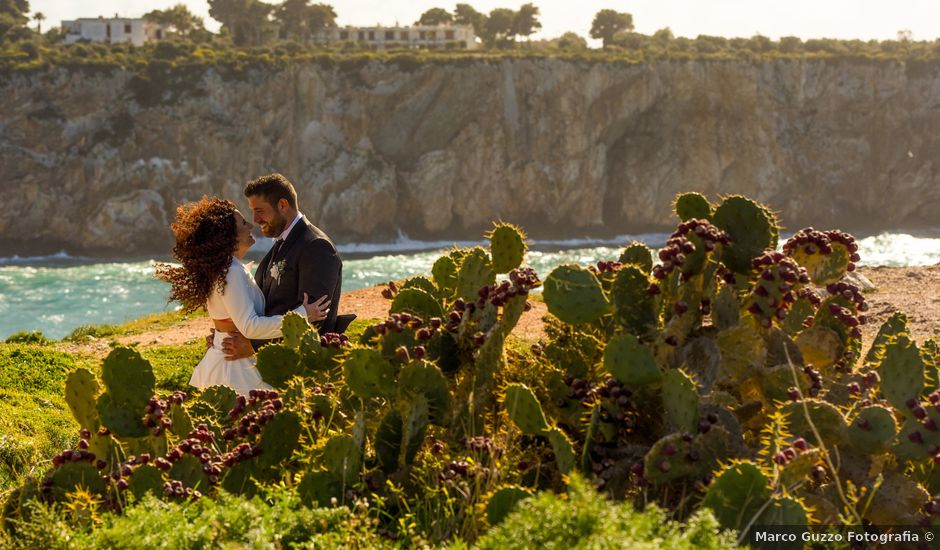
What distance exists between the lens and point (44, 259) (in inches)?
2931

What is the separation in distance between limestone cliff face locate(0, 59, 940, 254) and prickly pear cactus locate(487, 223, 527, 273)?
7277 centimetres

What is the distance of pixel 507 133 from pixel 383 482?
7794 cm

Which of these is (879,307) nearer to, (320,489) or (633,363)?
(633,363)

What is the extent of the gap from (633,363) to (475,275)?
1.36 metres

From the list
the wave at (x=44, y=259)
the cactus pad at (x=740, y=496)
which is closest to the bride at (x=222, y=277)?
the cactus pad at (x=740, y=496)

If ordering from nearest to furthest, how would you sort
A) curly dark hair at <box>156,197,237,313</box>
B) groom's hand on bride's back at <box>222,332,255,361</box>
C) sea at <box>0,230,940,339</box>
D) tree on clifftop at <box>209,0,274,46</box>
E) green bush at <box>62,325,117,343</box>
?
1. curly dark hair at <box>156,197,237,313</box>
2. groom's hand on bride's back at <box>222,332,255,361</box>
3. green bush at <box>62,325,117,343</box>
4. sea at <box>0,230,940,339</box>
5. tree on clifftop at <box>209,0,274,46</box>

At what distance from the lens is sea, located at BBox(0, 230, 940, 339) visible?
51656 mm

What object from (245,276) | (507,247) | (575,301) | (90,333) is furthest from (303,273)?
(90,333)

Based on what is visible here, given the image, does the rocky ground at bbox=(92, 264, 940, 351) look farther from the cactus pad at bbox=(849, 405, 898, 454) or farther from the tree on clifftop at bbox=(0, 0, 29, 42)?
the tree on clifftop at bbox=(0, 0, 29, 42)

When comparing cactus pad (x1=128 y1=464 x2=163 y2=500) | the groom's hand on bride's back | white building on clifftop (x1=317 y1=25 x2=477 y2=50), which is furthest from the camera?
white building on clifftop (x1=317 y1=25 x2=477 y2=50)

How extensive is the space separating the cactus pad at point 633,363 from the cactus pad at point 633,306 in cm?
39

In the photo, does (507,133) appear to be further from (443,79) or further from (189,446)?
(189,446)

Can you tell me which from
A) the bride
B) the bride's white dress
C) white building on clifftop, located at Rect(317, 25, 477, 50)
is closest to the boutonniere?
the bride's white dress

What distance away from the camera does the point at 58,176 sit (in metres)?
75.4
